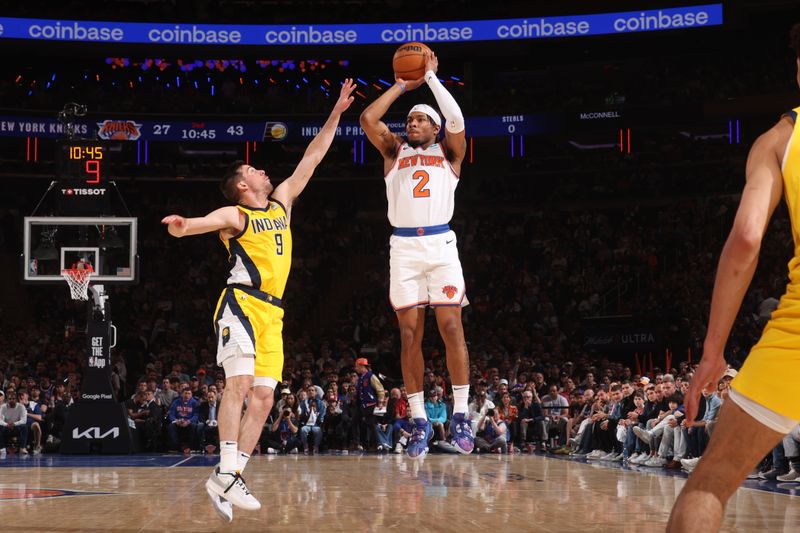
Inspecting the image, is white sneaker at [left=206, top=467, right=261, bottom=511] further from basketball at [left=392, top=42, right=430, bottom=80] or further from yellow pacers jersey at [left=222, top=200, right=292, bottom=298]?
basketball at [left=392, top=42, right=430, bottom=80]

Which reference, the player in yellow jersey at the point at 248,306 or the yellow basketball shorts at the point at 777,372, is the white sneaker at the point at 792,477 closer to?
the player in yellow jersey at the point at 248,306

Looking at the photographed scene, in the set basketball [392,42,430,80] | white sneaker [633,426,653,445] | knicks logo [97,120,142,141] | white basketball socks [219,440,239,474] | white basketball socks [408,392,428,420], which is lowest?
white sneaker [633,426,653,445]

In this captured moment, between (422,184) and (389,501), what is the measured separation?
253 cm

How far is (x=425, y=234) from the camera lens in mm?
7316

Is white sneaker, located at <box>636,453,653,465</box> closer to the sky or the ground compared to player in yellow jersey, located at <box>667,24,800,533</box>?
closer to the ground

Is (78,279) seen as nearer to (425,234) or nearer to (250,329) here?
(425,234)

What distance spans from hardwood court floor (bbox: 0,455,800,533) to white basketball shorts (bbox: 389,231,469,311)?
4.57 feet

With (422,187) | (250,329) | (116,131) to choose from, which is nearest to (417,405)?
(422,187)

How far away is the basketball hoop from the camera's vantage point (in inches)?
532

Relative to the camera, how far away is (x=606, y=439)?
1398 cm

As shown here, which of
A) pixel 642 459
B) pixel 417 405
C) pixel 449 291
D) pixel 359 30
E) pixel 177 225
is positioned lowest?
pixel 642 459

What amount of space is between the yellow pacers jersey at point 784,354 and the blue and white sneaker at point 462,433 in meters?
4.59

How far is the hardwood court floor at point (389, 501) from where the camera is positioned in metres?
4.95

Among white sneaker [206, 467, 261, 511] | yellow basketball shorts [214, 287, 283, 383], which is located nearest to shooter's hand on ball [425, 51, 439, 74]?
yellow basketball shorts [214, 287, 283, 383]
